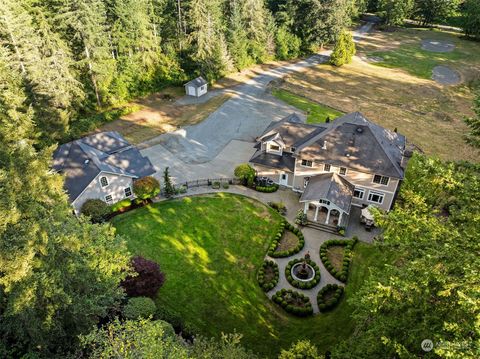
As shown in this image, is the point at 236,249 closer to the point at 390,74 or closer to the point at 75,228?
the point at 75,228

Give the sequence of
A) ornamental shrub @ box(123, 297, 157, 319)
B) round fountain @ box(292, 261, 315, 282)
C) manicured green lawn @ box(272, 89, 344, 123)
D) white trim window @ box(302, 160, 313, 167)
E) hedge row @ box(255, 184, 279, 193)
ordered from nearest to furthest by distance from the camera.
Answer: ornamental shrub @ box(123, 297, 157, 319)
round fountain @ box(292, 261, 315, 282)
white trim window @ box(302, 160, 313, 167)
hedge row @ box(255, 184, 279, 193)
manicured green lawn @ box(272, 89, 344, 123)

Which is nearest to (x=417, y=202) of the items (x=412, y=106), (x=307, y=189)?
(x=307, y=189)

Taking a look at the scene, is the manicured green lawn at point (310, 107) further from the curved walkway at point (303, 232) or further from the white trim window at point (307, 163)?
the curved walkway at point (303, 232)

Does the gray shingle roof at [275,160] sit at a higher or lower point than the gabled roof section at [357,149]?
lower

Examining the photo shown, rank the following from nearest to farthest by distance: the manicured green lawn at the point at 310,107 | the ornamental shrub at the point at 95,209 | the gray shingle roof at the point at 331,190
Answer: the gray shingle roof at the point at 331,190 < the ornamental shrub at the point at 95,209 < the manicured green lawn at the point at 310,107

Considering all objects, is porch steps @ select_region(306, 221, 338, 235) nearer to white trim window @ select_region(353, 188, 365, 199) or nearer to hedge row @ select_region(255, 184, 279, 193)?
white trim window @ select_region(353, 188, 365, 199)

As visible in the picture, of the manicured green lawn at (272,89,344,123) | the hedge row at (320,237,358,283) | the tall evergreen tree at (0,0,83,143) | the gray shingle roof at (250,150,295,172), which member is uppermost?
the tall evergreen tree at (0,0,83,143)

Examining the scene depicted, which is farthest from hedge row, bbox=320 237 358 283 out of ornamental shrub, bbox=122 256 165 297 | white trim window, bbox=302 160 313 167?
ornamental shrub, bbox=122 256 165 297

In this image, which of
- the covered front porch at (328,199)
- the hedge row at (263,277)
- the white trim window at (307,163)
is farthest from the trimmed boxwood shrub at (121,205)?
the white trim window at (307,163)
